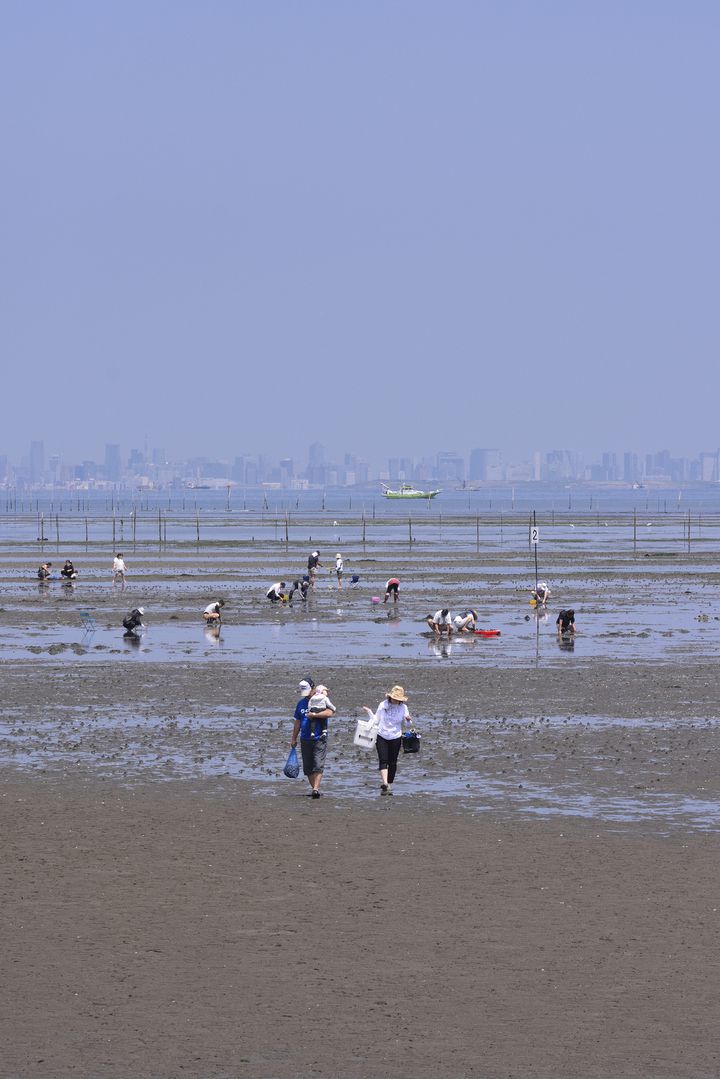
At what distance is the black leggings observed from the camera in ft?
70.1

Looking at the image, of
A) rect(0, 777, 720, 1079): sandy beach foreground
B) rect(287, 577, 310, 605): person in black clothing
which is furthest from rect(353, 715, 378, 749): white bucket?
rect(287, 577, 310, 605): person in black clothing

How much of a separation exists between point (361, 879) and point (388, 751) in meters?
4.76

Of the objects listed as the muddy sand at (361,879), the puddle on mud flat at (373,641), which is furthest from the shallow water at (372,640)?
the muddy sand at (361,879)

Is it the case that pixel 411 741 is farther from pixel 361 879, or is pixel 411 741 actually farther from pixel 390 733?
pixel 361 879

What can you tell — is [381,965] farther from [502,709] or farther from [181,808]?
[502,709]

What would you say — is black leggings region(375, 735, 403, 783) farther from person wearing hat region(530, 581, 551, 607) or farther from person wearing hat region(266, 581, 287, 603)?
person wearing hat region(266, 581, 287, 603)

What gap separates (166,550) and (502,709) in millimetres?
72388

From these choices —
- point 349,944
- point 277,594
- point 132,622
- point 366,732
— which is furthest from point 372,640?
point 349,944

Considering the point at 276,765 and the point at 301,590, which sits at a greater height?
the point at 301,590

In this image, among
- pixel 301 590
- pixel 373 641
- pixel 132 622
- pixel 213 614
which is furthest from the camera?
pixel 301 590

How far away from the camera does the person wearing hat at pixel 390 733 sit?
2141cm

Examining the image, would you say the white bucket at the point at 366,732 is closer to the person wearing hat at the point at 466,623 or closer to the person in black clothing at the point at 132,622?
the person wearing hat at the point at 466,623

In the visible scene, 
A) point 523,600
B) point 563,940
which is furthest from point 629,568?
point 563,940

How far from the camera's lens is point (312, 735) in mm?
21062
